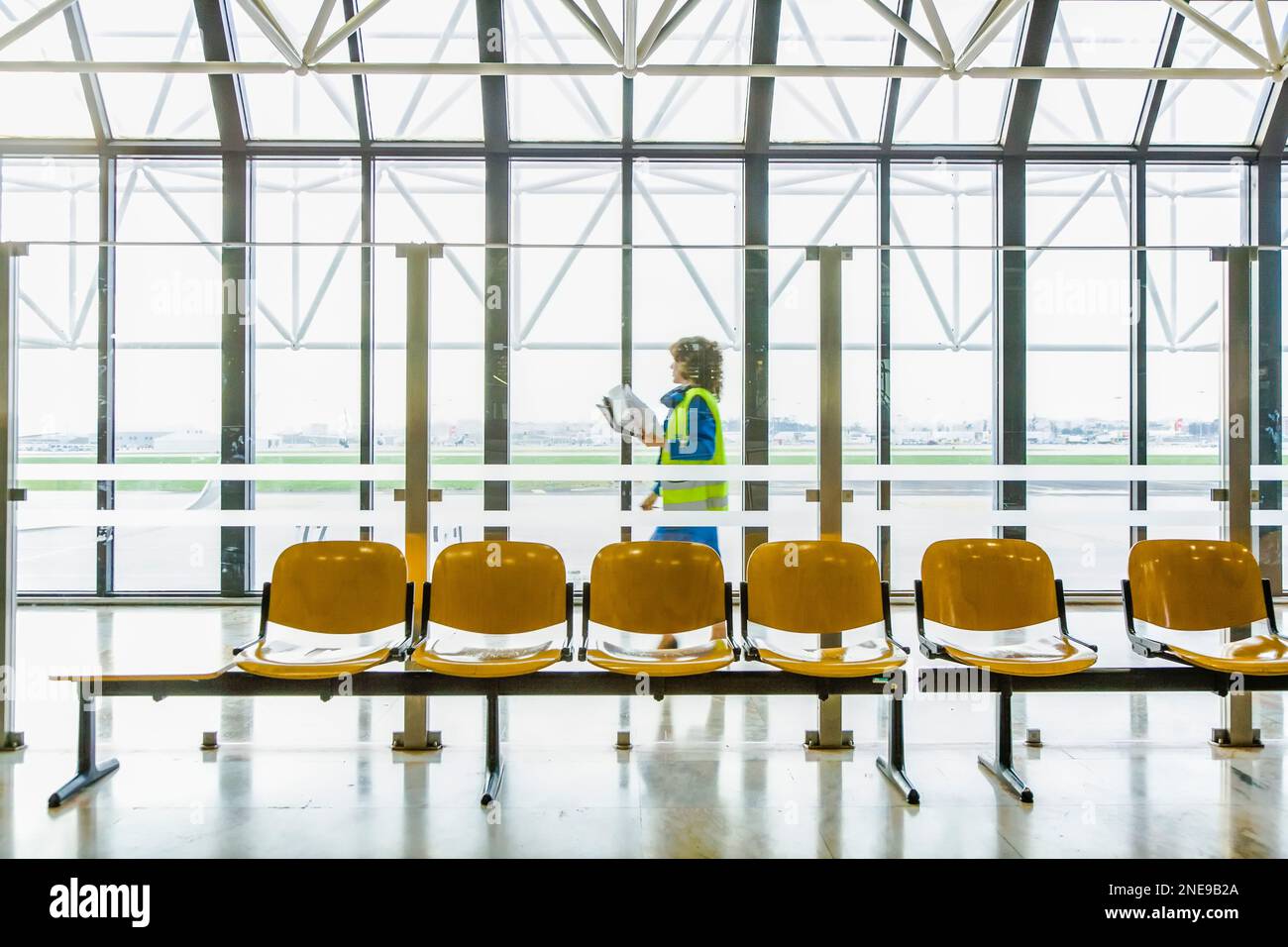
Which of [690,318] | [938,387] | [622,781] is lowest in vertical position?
[622,781]

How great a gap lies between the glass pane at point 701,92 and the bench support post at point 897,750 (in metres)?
3.89

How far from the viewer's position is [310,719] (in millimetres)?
3332

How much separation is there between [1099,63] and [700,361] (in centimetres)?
427

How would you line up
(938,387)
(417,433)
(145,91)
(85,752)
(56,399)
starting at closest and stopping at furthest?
(85,752) < (417,433) < (56,399) < (938,387) < (145,91)

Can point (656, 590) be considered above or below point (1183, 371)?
below

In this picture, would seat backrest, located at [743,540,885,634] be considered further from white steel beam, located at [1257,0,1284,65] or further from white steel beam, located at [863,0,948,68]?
white steel beam, located at [1257,0,1284,65]

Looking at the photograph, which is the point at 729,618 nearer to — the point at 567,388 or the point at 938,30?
the point at 567,388

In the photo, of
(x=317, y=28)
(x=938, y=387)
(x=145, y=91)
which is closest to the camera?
(x=317, y=28)

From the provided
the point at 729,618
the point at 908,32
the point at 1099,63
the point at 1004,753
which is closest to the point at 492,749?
the point at 729,618

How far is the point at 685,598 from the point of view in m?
2.86

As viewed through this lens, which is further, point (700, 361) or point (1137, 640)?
point (700, 361)

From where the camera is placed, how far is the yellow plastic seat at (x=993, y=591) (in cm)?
288

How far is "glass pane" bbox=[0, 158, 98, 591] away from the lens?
10.2ft
